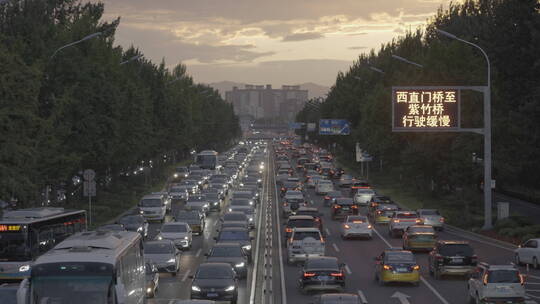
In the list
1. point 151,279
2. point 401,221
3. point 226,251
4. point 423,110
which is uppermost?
point 423,110

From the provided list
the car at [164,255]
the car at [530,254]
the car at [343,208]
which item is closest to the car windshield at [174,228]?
the car at [164,255]

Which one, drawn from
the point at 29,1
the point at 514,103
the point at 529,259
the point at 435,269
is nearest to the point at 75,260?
the point at 435,269

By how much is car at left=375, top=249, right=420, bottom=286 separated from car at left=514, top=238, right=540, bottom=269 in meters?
7.53

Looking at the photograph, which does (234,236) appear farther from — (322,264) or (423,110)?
(423,110)

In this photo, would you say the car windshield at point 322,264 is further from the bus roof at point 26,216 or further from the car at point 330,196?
the car at point 330,196

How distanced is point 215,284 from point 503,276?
888 cm

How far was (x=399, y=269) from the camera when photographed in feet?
109

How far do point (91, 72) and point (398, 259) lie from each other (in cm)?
3923

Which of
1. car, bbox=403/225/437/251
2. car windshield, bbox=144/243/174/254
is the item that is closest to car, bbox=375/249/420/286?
car windshield, bbox=144/243/174/254

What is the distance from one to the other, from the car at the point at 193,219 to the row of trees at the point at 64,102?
8.32 meters

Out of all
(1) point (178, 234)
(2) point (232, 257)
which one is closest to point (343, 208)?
(1) point (178, 234)

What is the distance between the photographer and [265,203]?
7881 cm

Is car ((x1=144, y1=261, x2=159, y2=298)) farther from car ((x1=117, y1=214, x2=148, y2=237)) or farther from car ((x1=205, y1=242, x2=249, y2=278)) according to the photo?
car ((x1=117, y1=214, x2=148, y2=237))

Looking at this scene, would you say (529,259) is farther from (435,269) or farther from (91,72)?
(91,72)
